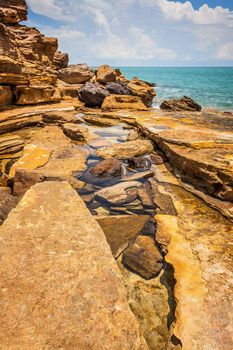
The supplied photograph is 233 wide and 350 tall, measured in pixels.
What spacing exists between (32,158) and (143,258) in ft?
11.0

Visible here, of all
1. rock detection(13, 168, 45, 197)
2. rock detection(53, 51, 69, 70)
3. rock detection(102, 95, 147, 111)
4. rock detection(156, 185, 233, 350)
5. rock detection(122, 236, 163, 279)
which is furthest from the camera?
rock detection(53, 51, 69, 70)

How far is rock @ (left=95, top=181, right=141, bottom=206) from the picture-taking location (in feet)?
12.0

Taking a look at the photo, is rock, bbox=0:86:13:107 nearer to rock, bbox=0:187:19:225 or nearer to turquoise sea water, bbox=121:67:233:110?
rock, bbox=0:187:19:225

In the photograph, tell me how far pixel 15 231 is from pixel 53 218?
39cm

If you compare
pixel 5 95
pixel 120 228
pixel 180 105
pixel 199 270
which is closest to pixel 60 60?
pixel 180 105

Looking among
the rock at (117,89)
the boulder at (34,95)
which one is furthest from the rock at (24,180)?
the rock at (117,89)

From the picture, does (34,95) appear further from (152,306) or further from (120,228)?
(152,306)

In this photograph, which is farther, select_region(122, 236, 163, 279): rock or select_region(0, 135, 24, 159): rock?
select_region(0, 135, 24, 159): rock

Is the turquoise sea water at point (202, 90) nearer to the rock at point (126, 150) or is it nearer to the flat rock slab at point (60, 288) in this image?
the rock at point (126, 150)

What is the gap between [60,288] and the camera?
1.78m

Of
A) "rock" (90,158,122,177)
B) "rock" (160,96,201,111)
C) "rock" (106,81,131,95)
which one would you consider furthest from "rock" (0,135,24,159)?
"rock" (106,81,131,95)

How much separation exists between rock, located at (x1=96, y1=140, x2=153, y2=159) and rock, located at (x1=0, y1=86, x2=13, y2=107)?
197 inches

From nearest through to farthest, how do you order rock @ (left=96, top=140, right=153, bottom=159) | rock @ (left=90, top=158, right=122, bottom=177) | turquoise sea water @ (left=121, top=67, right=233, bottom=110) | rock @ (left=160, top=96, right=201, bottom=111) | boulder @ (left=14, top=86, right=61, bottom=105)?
rock @ (left=90, top=158, right=122, bottom=177) → rock @ (left=96, top=140, right=153, bottom=159) → boulder @ (left=14, top=86, right=61, bottom=105) → rock @ (left=160, top=96, right=201, bottom=111) → turquoise sea water @ (left=121, top=67, right=233, bottom=110)

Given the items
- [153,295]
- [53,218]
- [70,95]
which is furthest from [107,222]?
[70,95]
